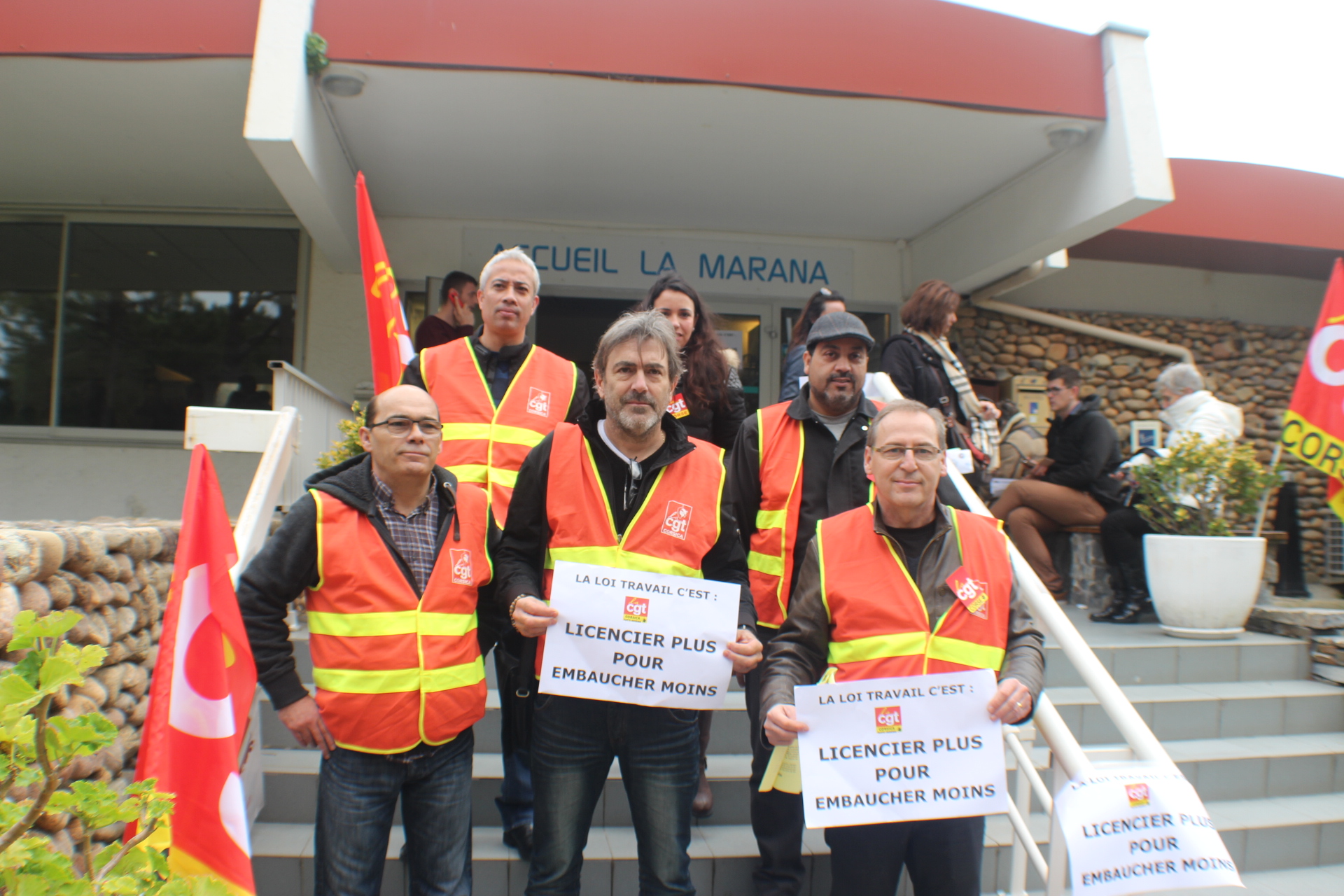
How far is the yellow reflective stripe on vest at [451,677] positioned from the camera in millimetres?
2178

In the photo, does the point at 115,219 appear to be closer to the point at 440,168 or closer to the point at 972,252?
the point at 440,168

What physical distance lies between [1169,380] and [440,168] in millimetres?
5661

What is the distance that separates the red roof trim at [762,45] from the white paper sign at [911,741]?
14.0ft

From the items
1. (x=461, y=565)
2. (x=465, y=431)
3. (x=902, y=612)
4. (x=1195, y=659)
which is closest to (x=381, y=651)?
(x=461, y=565)

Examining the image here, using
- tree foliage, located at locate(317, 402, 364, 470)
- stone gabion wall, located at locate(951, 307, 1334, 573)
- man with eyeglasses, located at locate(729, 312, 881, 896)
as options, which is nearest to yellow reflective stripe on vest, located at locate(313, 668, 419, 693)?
man with eyeglasses, located at locate(729, 312, 881, 896)

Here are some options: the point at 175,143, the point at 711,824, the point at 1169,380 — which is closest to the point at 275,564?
the point at 711,824

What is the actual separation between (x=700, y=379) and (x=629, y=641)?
1.44 meters

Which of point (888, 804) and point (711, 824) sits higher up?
point (888, 804)

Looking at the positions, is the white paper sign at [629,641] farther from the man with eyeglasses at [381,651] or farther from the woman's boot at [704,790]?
the woman's boot at [704,790]

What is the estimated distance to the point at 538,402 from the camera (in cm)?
303

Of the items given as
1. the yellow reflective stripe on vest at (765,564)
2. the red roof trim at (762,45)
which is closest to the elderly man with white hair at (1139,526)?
the red roof trim at (762,45)

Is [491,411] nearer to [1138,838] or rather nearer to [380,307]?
[380,307]

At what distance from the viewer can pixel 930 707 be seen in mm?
2055

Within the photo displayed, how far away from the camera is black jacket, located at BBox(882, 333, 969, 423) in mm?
4238
